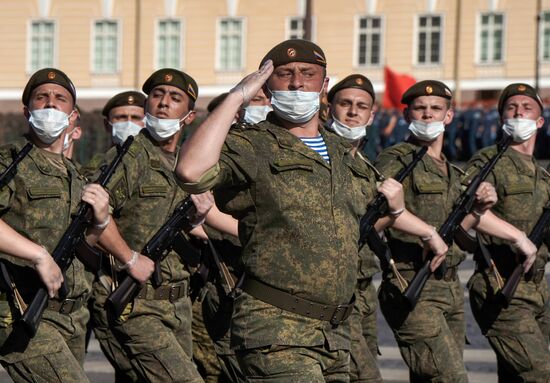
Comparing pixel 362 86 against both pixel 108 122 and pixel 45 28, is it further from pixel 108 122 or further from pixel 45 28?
pixel 45 28

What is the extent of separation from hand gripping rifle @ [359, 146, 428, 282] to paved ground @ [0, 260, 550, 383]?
2180mm

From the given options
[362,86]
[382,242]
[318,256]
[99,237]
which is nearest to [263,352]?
[318,256]

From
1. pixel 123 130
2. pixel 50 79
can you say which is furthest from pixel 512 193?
pixel 50 79

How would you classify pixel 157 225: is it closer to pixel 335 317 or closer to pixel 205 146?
pixel 335 317

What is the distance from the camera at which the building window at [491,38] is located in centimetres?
4975

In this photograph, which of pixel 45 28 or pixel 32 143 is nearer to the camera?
pixel 32 143

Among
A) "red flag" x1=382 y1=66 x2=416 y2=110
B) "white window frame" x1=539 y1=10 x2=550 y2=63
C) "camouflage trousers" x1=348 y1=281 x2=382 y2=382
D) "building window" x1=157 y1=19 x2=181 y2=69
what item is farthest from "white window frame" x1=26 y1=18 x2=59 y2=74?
"camouflage trousers" x1=348 y1=281 x2=382 y2=382

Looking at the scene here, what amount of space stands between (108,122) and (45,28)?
4603 cm

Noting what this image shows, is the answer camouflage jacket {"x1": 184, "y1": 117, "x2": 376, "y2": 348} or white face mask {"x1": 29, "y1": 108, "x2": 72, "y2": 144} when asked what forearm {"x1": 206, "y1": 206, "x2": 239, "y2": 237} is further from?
camouflage jacket {"x1": 184, "y1": 117, "x2": 376, "y2": 348}

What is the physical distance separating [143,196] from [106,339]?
80 centimetres

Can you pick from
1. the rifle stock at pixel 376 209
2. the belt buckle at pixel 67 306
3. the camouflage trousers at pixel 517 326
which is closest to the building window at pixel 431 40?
the camouflage trousers at pixel 517 326

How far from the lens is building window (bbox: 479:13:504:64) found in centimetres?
4975

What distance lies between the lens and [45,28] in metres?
55.7

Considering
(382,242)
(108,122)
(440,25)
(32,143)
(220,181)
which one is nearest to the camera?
(220,181)
